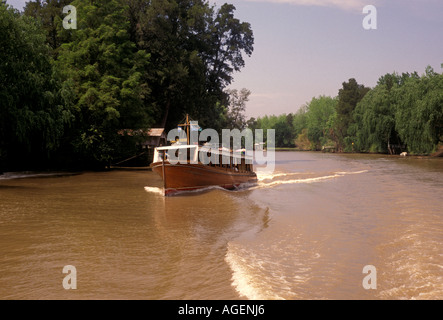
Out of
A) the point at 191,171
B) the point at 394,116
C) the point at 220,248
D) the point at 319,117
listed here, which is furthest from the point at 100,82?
the point at 319,117

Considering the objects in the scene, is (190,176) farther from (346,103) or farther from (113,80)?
(346,103)

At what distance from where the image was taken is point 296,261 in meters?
7.73

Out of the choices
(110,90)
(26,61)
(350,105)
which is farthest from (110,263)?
(350,105)

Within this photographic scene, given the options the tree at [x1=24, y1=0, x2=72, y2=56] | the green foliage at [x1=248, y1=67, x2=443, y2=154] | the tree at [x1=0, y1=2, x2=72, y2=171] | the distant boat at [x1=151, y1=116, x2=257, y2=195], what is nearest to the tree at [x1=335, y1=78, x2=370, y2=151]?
the green foliage at [x1=248, y1=67, x2=443, y2=154]

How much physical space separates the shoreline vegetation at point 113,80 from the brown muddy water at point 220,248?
1204 cm

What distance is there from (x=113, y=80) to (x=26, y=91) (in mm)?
8887

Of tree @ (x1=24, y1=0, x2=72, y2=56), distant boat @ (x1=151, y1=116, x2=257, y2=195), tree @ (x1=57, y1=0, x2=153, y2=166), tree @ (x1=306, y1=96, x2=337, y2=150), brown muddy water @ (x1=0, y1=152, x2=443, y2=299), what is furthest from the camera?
tree @ (x1=306, y1=96, x2=337, y2=150)

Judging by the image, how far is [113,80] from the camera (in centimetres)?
3184

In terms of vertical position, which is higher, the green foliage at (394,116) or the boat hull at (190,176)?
the green foliage at (394,116)

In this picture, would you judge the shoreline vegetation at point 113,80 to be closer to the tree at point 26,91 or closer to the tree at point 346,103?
the tree at point 26,91

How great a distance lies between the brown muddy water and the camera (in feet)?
20.2

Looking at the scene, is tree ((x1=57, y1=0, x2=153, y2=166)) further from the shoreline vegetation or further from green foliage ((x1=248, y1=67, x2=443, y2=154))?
green foliage ((x1=248, y1=67, x2=443, y2=154))

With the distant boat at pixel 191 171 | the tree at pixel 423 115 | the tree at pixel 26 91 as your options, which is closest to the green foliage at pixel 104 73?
the tree at pixel 26 91

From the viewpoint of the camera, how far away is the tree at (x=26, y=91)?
23016 mm
